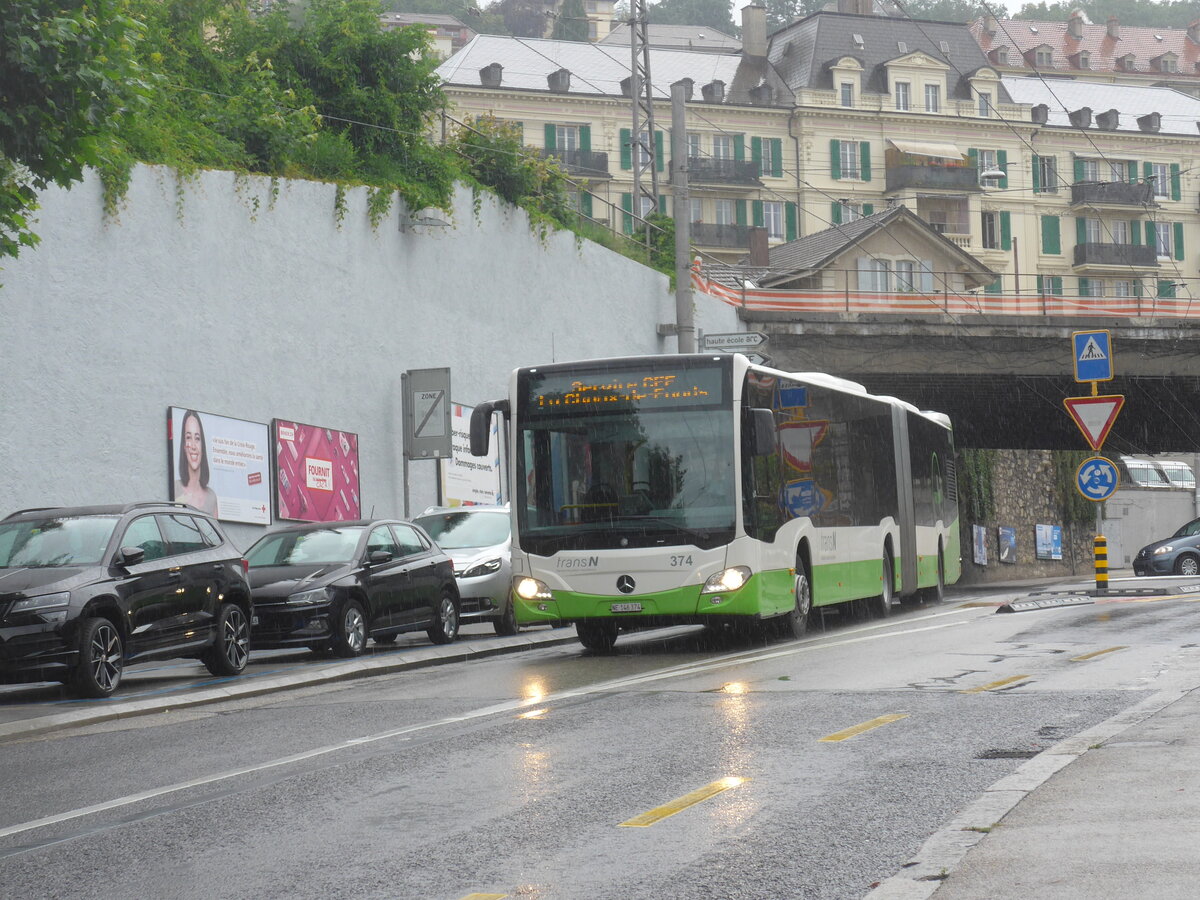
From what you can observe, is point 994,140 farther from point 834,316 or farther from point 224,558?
point 224,558

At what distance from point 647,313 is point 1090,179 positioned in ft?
161

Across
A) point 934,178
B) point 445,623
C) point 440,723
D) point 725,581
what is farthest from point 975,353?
point 934,178

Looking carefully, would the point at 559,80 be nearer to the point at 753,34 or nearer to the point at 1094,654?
the point at 753,34

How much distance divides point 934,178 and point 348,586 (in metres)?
58.6

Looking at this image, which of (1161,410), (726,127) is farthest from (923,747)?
(726,127)

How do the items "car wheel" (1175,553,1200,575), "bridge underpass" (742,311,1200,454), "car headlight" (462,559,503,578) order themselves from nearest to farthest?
"car headlight" (462,559,503,578), "bridge underpass" (742,311,1200,454), "car wheel" (1175,553,1200,575)

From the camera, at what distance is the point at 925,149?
73.4 meters

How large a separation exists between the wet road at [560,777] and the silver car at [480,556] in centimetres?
595

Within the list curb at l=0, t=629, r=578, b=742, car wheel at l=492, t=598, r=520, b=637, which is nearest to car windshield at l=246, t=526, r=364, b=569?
curb at l=0, t=629, r=578, b=742

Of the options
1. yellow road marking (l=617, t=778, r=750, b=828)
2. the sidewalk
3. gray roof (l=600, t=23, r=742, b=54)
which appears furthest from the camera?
gray roof (l=600, t=23, r=742, b=54)

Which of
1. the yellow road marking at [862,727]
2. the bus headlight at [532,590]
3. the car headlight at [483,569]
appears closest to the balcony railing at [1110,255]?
the car headlight at [483,569]

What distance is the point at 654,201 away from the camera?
125ft

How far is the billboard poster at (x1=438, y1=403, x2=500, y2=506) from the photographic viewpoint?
27656 millimetres

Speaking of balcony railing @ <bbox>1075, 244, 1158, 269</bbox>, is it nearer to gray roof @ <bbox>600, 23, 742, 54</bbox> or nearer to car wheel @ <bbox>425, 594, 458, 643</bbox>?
gray roof @ <bbox>600, 23, 742, 54</bbox>
